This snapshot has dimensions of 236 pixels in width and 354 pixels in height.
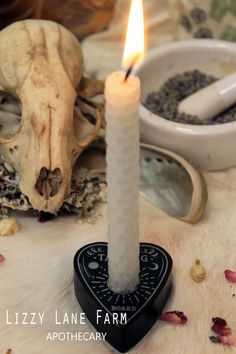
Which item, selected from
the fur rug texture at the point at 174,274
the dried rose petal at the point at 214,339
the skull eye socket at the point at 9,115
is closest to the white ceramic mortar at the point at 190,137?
the fur rug texture at the point at 174,274

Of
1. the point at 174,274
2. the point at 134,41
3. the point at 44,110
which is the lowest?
the point at 174,274

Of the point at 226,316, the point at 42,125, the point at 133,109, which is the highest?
the point at 133,109

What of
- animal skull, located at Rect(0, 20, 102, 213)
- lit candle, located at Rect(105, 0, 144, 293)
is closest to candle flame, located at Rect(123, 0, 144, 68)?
lit candle, located at Rect(105, 0, 144, 293)

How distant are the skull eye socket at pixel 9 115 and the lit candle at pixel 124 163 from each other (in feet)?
0.70

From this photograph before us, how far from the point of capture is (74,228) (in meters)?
0.74

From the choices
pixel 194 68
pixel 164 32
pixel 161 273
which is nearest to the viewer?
pixel 161 273

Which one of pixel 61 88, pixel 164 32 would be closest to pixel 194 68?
pixel 164 32

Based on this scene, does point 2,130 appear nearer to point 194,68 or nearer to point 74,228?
point 74,228

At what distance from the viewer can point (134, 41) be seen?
0.53 meters

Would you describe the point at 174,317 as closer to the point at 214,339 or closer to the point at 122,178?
the point at 214,339

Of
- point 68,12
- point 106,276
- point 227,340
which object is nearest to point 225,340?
point 227,340

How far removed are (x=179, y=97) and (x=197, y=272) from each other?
314mm

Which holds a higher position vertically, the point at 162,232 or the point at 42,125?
the point at 42,125

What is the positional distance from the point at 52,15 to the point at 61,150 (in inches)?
13.8
